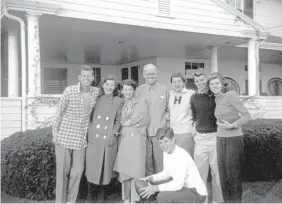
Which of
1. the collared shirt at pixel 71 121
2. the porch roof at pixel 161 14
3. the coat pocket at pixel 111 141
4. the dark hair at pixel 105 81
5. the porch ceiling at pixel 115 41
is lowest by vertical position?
the coat pocket at pixel 111 141

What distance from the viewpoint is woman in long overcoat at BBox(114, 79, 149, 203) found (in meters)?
4.38

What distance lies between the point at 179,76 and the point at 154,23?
4524mm

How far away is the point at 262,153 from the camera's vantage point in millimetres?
6109

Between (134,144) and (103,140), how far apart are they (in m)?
0.39

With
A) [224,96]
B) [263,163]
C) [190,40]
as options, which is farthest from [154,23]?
[224,96]

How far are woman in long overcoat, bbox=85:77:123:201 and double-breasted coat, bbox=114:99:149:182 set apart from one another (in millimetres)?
100

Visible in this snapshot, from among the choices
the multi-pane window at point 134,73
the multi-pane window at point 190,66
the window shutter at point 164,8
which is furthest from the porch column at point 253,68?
the multi-pane window at point 134,73

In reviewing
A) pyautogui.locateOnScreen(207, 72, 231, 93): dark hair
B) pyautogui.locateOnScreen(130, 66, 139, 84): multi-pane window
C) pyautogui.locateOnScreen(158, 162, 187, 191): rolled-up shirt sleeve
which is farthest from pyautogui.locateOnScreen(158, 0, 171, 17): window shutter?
pyautogui.locateOnScreen(158, 162, 187, 191): rolled-up shirt sleeve

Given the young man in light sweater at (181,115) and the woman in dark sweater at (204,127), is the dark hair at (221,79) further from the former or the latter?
the young man in light sweater at (181,115)

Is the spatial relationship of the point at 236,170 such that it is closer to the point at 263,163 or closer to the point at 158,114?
the point at 158,114

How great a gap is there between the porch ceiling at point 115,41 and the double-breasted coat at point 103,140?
3.78 m

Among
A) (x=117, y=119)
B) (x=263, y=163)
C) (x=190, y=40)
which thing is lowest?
(x=263, y=163)

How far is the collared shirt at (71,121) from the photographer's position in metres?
4.23

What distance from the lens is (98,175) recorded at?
14.2ft
